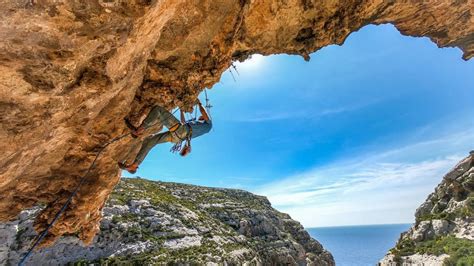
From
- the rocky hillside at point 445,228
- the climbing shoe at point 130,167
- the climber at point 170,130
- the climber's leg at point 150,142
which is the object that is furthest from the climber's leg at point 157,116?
the rocky hillside at point 445,228

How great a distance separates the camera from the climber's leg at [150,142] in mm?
9898

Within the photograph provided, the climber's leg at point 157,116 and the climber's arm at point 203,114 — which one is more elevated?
the climber's arm at point 203,114

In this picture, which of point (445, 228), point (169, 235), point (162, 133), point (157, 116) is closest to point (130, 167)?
point (162, 133)

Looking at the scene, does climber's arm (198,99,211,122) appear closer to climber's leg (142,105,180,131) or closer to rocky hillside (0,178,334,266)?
climber's leg (142,105,180,131)

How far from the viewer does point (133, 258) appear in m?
33.3

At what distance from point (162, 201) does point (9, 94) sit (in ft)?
153

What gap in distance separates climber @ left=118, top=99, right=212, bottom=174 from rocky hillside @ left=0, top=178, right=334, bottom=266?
27238 mm

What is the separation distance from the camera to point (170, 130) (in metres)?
9.65

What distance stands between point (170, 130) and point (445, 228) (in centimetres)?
4266

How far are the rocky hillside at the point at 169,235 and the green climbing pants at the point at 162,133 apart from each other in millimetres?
27393

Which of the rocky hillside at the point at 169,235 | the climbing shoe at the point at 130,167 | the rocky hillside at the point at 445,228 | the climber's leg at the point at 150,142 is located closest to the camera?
the climbing shoe at the point at 130,167

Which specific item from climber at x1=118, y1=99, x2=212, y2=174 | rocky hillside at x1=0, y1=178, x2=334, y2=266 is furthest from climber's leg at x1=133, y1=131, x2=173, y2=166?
rocky hillside at x1=0, y1=178, x2=334, y2=266

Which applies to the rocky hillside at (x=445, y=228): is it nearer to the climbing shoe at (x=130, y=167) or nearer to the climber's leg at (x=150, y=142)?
the climber's leg at (x=150, y=142)

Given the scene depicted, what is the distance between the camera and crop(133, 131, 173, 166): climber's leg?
9.90m
